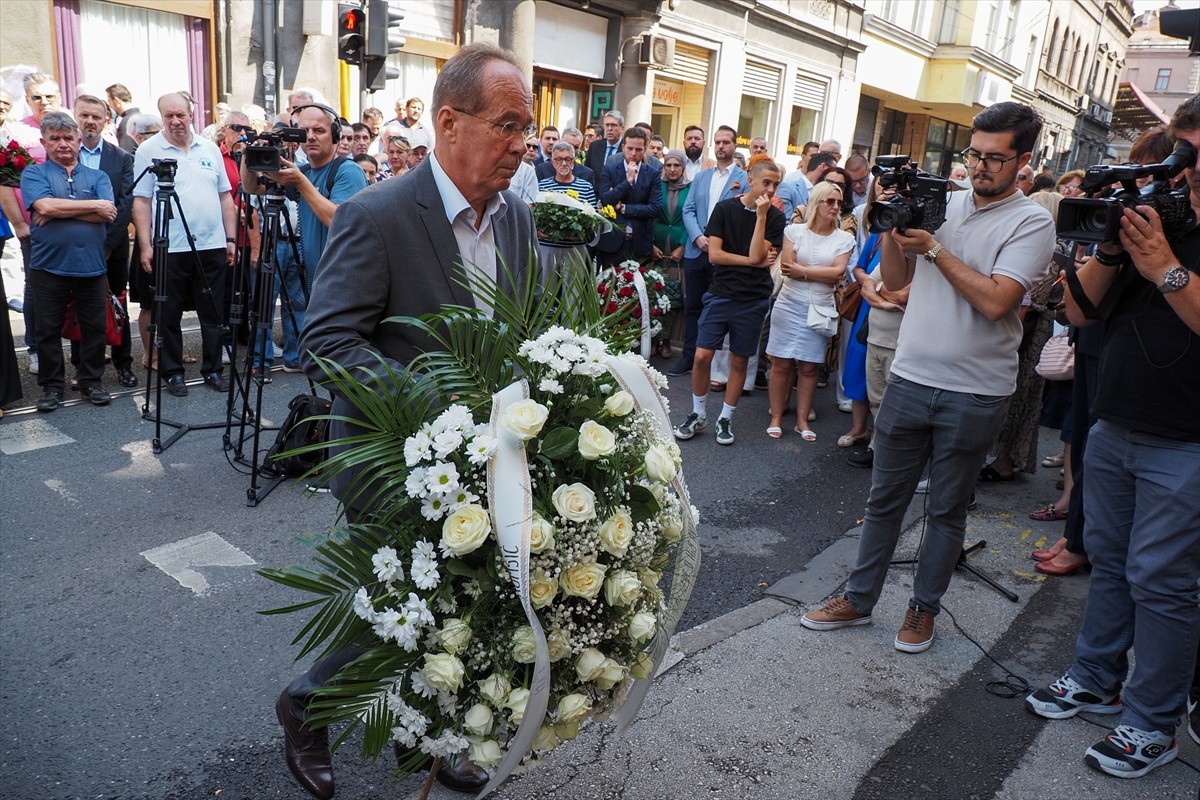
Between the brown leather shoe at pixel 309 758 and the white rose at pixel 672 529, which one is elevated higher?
the white rose at pixel 672 529

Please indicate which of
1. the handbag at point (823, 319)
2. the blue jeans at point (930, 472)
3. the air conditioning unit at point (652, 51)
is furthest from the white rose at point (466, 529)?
the air conditioning unit at point (652, 51)

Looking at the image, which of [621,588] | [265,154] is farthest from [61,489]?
[621,588]

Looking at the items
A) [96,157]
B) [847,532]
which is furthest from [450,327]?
[96,157]

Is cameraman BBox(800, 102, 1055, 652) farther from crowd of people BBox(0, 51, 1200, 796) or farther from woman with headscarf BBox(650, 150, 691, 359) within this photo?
woman with headscarf BBox(650, 150, 691, 359)

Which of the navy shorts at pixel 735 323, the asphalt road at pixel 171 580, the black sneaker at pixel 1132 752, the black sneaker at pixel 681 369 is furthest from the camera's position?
the black sneaker at pixel 681 369

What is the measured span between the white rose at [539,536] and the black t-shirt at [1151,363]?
2323mm

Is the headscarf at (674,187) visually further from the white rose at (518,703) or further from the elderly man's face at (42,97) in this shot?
the white rose at (518,703)

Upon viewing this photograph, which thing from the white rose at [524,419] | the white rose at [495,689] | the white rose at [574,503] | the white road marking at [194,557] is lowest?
the white road marking at [194,557]

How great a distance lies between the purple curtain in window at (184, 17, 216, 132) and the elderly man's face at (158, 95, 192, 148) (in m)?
5.51

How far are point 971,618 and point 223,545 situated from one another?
12.2 feet

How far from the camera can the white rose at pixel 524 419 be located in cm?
192

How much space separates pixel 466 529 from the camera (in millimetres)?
1908

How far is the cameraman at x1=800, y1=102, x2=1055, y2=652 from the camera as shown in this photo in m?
3.55

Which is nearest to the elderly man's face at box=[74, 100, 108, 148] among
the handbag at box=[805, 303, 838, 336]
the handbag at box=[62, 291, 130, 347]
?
the handbag at box=[62, 291, 130, 347]
